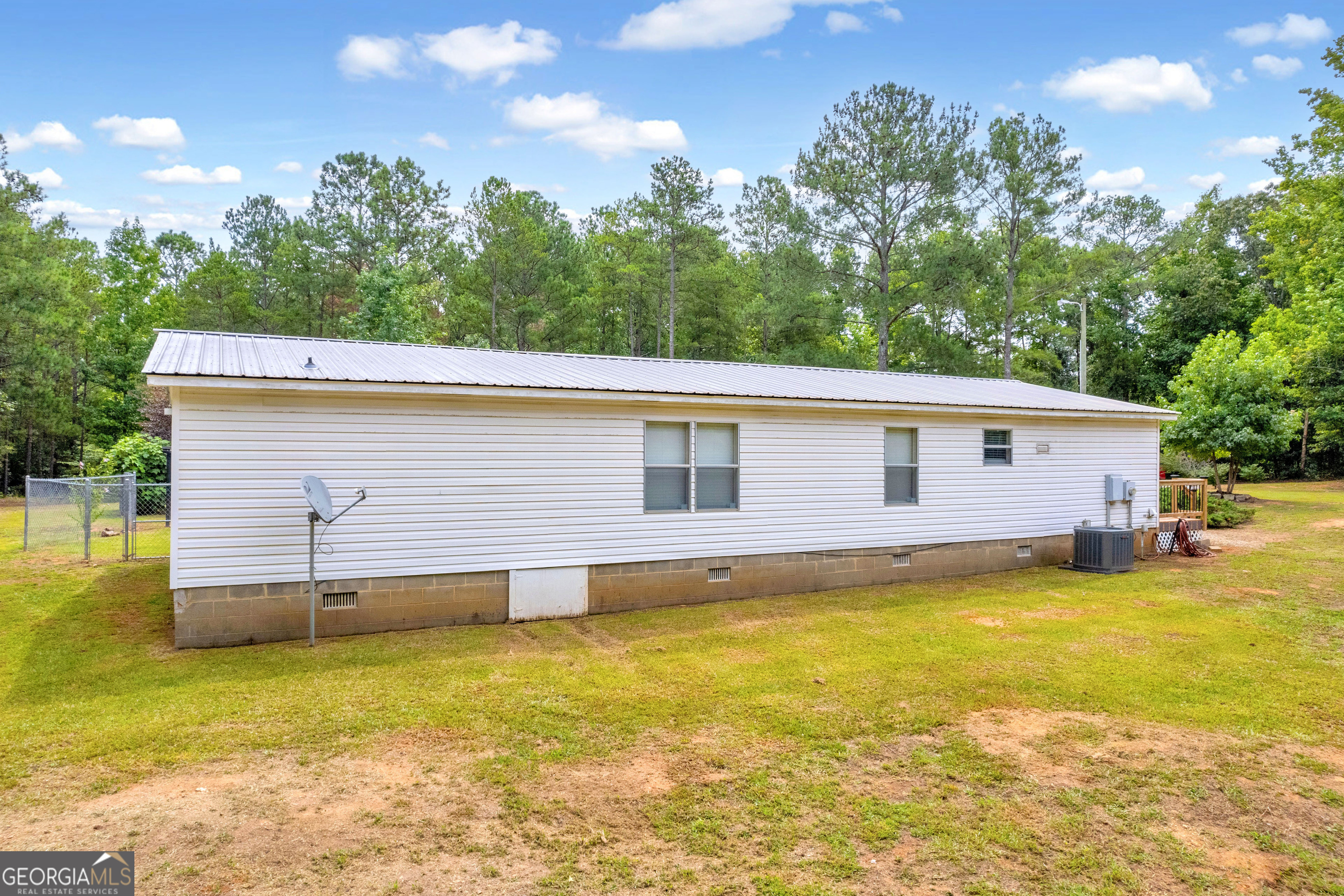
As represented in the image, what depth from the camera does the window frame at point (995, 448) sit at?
35.9 feet

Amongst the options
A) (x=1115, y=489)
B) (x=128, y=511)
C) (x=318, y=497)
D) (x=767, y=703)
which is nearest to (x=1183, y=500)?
(x=1115, y=489)

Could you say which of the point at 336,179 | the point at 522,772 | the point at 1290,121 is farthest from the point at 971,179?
the point at 336,179

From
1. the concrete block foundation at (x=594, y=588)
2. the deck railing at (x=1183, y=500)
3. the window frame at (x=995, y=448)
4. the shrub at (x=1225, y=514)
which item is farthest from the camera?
the shrub at (x=1225, y=514)

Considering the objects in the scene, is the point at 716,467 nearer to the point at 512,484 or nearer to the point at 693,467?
the point at 693,467

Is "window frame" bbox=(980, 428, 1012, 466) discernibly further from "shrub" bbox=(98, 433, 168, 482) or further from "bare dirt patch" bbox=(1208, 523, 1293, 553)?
"shrub" bbox=(98, 433, 168, 482)

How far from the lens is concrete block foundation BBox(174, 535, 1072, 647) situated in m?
6.79

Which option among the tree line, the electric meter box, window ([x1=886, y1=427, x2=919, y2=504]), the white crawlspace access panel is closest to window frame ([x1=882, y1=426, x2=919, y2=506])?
window ([x1=886, y1=427, x2=919, y2=504])

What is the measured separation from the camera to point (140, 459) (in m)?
18.3

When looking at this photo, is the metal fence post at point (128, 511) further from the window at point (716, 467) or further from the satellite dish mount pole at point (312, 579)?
the window at point (716, 467)

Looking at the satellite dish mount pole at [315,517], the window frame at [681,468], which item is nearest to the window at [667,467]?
the window frame at [681,468]

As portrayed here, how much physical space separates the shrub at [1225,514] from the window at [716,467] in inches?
554

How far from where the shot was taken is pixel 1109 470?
1236cm

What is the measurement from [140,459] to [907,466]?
18.9 meters

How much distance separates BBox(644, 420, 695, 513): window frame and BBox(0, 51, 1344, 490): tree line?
1298 centimetres
